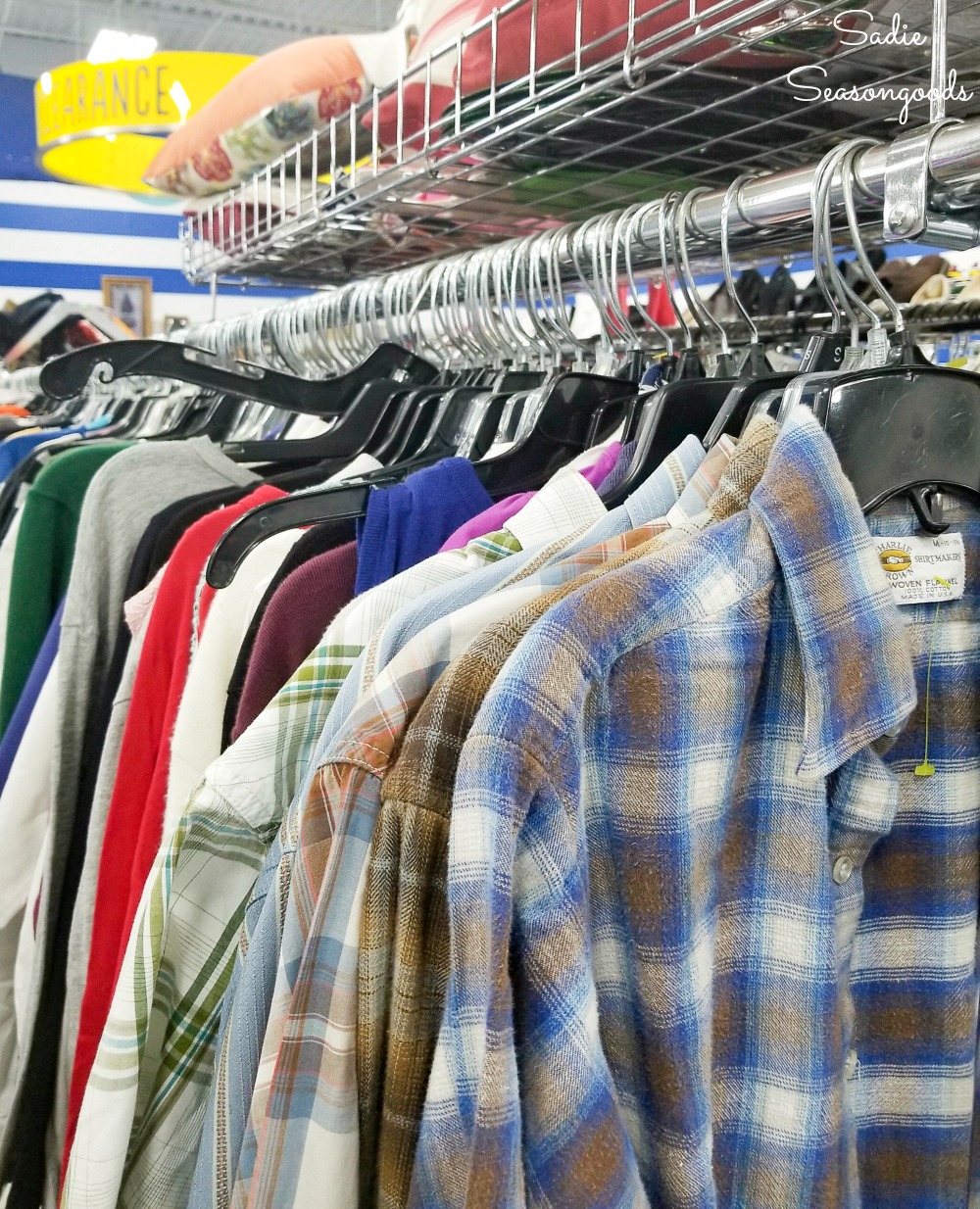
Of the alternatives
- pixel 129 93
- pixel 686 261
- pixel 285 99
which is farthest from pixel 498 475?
pixel 129 93

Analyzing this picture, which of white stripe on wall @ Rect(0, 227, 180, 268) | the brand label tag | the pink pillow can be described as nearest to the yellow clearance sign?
the pink pillow

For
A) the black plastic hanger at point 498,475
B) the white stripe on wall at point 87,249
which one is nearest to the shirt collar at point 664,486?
the black plastic hanger at point 498,475

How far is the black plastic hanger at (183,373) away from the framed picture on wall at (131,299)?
14.1 ft

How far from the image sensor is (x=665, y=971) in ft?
1.55

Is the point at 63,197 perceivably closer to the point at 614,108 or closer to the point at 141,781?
the point at 614,108

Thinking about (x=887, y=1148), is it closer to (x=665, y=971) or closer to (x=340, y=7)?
(x=665, y=971)

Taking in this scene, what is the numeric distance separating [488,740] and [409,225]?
1.28 metres

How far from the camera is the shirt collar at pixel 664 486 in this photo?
583 mm

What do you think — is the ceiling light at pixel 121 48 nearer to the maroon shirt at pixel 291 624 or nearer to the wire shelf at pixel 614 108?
the wire shelf at pixel 614 108

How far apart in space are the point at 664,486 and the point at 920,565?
0.57ft

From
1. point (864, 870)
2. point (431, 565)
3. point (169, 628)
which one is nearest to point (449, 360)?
point (169, 628)

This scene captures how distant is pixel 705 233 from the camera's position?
2.66 feet

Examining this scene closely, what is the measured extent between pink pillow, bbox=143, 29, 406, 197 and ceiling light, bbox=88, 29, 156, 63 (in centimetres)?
122

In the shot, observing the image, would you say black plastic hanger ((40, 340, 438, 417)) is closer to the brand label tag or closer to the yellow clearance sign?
the brand label tag
